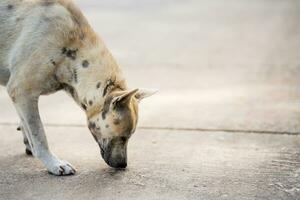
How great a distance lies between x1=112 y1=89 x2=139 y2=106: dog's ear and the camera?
186 inches

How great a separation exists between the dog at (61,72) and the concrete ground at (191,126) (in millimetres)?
311

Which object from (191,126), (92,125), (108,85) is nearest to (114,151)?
(92,125)

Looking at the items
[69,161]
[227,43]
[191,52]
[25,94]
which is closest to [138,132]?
[69,161]

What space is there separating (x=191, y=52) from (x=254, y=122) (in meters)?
3.85

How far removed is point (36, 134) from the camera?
17.2 feet

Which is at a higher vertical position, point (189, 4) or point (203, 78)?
point (203, 78)

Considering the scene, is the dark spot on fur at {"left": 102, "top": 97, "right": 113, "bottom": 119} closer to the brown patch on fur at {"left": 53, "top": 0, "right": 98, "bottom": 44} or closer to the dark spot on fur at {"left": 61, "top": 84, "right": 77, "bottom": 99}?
the dark spot on fur at {"left": 61, "top": 84, "right": 77, "bottom": 99}

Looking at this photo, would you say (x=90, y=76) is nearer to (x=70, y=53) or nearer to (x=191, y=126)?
(x=70, y=53)

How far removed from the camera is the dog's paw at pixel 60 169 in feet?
16.9

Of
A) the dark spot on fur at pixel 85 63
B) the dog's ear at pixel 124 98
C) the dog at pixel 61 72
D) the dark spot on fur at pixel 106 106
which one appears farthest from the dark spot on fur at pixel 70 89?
the dog's ear at pixel 124 98

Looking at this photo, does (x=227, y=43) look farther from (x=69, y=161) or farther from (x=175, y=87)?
(x=69, y=161)

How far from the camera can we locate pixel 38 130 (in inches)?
207

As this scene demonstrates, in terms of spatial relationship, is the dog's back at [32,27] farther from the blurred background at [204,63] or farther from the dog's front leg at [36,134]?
the blurred background at [204,63]

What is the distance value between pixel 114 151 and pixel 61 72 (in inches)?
28.5
